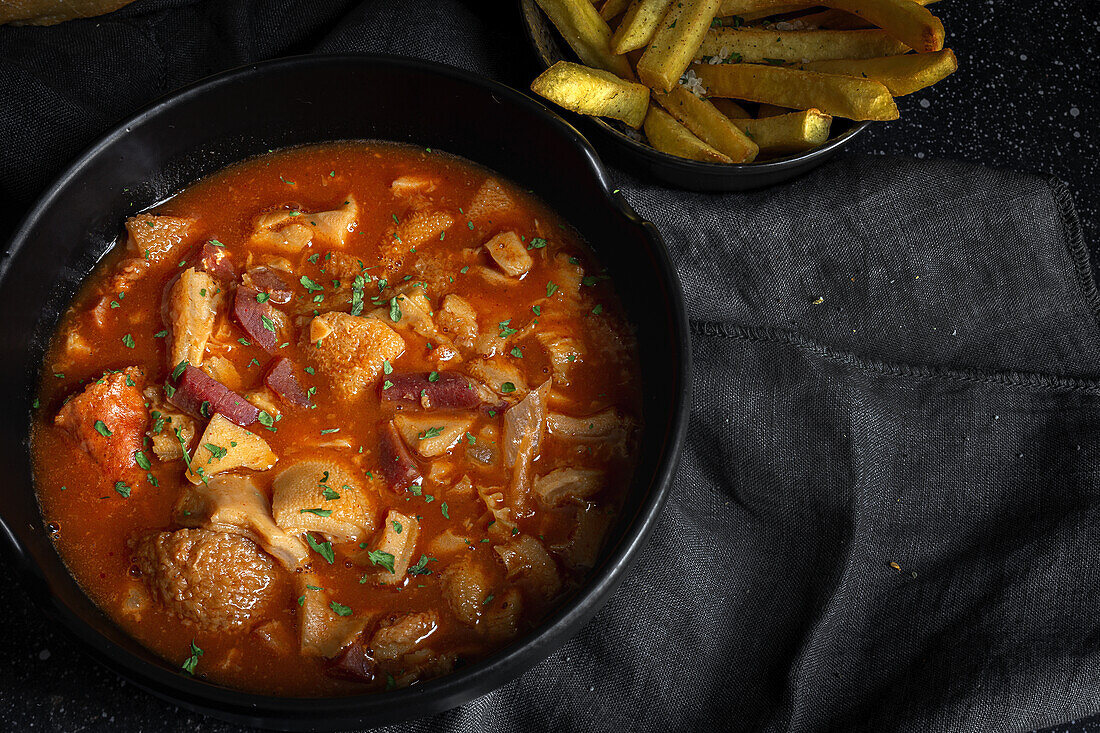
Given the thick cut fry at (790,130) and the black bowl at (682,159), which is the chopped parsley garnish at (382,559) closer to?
the black bowl at (682,159)

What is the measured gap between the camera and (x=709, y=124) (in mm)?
3697

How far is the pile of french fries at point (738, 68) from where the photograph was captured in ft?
11.4

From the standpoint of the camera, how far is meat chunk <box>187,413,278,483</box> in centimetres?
303

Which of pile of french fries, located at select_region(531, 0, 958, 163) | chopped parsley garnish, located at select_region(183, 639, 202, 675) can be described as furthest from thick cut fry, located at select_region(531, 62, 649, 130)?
chopped parsley garnish, located at select_region(183, 639, 202, 675)

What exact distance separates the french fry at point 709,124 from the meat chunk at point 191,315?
1841mm

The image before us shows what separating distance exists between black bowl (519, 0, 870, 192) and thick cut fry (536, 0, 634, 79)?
0.46 ft

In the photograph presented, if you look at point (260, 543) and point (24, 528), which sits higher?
point (24, 528)

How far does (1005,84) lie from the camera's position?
14.8ft

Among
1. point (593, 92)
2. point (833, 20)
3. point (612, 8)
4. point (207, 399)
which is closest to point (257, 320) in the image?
point (207, 399)

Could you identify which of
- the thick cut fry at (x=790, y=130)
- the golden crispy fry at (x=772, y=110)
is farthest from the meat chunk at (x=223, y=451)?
the golden crispy fry at (x=772, y=110)

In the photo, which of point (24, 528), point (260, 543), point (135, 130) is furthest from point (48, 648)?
point (135, 130)

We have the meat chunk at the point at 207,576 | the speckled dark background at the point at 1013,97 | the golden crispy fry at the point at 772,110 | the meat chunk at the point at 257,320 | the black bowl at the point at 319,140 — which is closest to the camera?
the black bowl at the point at 319,140

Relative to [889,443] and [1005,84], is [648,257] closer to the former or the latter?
[889,443]

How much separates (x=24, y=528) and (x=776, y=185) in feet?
9.93
